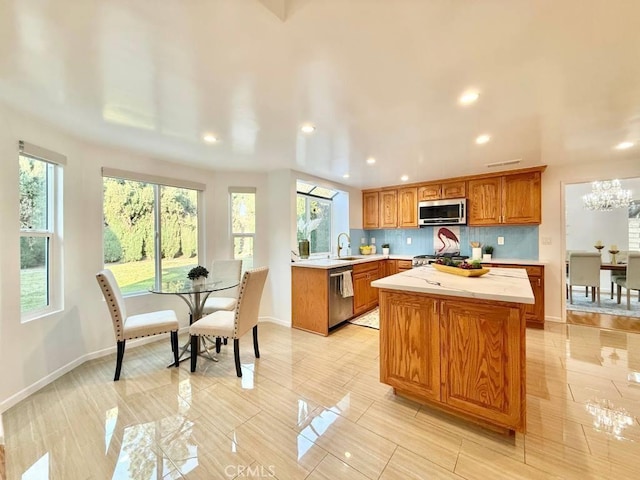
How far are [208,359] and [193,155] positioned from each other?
7.97 feet

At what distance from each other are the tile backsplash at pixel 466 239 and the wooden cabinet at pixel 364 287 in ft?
2.85

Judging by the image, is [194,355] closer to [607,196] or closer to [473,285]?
[473,285]

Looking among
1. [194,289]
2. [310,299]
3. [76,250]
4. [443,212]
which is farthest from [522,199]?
[76,250]

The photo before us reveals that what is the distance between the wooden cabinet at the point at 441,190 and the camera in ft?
14.7

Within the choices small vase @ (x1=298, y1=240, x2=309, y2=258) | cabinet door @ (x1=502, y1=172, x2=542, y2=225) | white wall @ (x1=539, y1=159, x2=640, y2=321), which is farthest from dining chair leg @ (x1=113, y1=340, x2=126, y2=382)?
white wall @ (x1=539, y1=159, x2=640, y2=321)

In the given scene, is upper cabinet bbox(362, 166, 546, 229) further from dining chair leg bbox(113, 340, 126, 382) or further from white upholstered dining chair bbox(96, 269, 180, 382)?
dining chair leg bbox(113, 340, 126, 382)

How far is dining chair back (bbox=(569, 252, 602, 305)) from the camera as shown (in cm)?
461

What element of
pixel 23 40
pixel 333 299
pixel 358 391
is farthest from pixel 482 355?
pixel 23 40

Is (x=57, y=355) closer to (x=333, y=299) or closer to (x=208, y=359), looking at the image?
(x=208, y=359)

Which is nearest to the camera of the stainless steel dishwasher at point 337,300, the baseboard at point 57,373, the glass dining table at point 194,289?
the baseboard at point 57,373

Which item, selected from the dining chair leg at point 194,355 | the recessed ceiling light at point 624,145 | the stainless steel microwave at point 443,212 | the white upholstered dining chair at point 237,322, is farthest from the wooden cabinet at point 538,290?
the dining chair leg at point 194,355

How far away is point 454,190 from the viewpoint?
14.9 ft

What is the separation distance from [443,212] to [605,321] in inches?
Answer: 112

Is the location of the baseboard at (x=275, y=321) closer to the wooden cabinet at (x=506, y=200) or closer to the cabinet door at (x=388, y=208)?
the cabinet door at (x=388, y=208)
